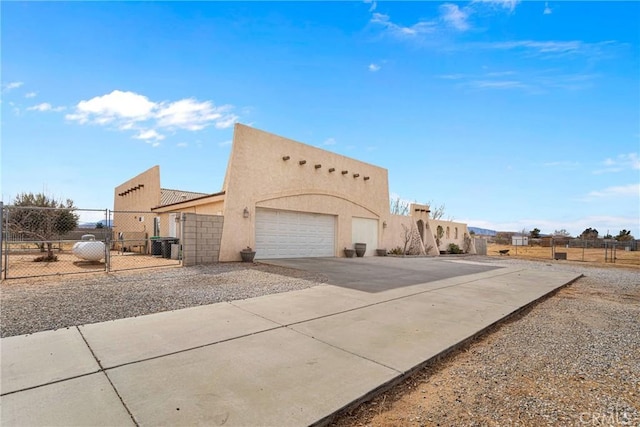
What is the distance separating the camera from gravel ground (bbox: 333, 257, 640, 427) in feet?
8.86

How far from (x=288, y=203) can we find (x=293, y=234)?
1.59 metres

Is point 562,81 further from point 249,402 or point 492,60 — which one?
point 249,402

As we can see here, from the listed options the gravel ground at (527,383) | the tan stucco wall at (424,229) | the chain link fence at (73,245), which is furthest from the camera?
the tan stucco wall at (424,229)

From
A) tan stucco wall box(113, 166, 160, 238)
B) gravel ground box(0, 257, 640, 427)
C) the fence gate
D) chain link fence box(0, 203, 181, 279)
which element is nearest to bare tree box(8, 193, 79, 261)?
chain link fence box(0, 203, 181, 279)

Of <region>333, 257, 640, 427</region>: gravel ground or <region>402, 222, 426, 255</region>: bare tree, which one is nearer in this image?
<region>333, 257, 640, 427</region>: gravel ground

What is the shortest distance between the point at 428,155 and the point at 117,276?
720 inches

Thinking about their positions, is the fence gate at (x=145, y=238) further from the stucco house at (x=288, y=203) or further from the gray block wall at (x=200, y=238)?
the gray block wall at (x=200, y=238)

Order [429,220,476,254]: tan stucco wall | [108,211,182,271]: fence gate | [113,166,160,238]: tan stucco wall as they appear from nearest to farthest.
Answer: [108,211,182,271]: fence gate → [113,166,160,238]: tan stucco wall → [429,220,476,254]: tan stucco wall

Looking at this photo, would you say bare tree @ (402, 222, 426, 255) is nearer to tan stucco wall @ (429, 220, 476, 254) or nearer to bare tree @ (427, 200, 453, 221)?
tan stucco wall @ (429, 220, 476, 254)

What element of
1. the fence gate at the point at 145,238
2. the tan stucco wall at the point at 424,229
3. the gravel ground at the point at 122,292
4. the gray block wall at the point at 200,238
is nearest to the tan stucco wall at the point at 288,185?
the gray block wall at the point at 200,238

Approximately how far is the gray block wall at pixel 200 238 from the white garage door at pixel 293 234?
2137mm

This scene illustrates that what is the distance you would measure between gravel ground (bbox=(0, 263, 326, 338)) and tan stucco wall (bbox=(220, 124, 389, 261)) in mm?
3310

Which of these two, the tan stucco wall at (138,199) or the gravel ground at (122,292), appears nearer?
the gravel ground at (122,292)

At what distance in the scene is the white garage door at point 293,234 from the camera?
47.0 feet
